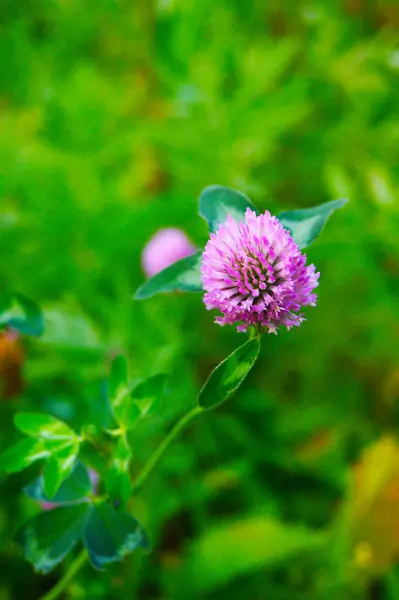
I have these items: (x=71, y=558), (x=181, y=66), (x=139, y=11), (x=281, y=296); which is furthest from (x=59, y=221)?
(x=281, y=296)

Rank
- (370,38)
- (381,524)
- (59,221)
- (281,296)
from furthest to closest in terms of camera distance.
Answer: (370,38) → (59,221) → (381,524) → (281,296)

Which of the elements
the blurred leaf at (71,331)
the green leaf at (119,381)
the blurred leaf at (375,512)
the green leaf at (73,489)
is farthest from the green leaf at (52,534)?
the blurred leaf at (375,512)

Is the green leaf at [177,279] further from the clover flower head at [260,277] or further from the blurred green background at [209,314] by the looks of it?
the blurred green background at [209,314]

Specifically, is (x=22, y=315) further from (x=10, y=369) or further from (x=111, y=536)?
(x=111, y=536)

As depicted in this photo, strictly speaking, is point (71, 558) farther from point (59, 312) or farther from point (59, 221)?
point (59, 221)

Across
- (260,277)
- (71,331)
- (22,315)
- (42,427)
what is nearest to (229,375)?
(260,277)

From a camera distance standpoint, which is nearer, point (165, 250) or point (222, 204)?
point (222, 204)
